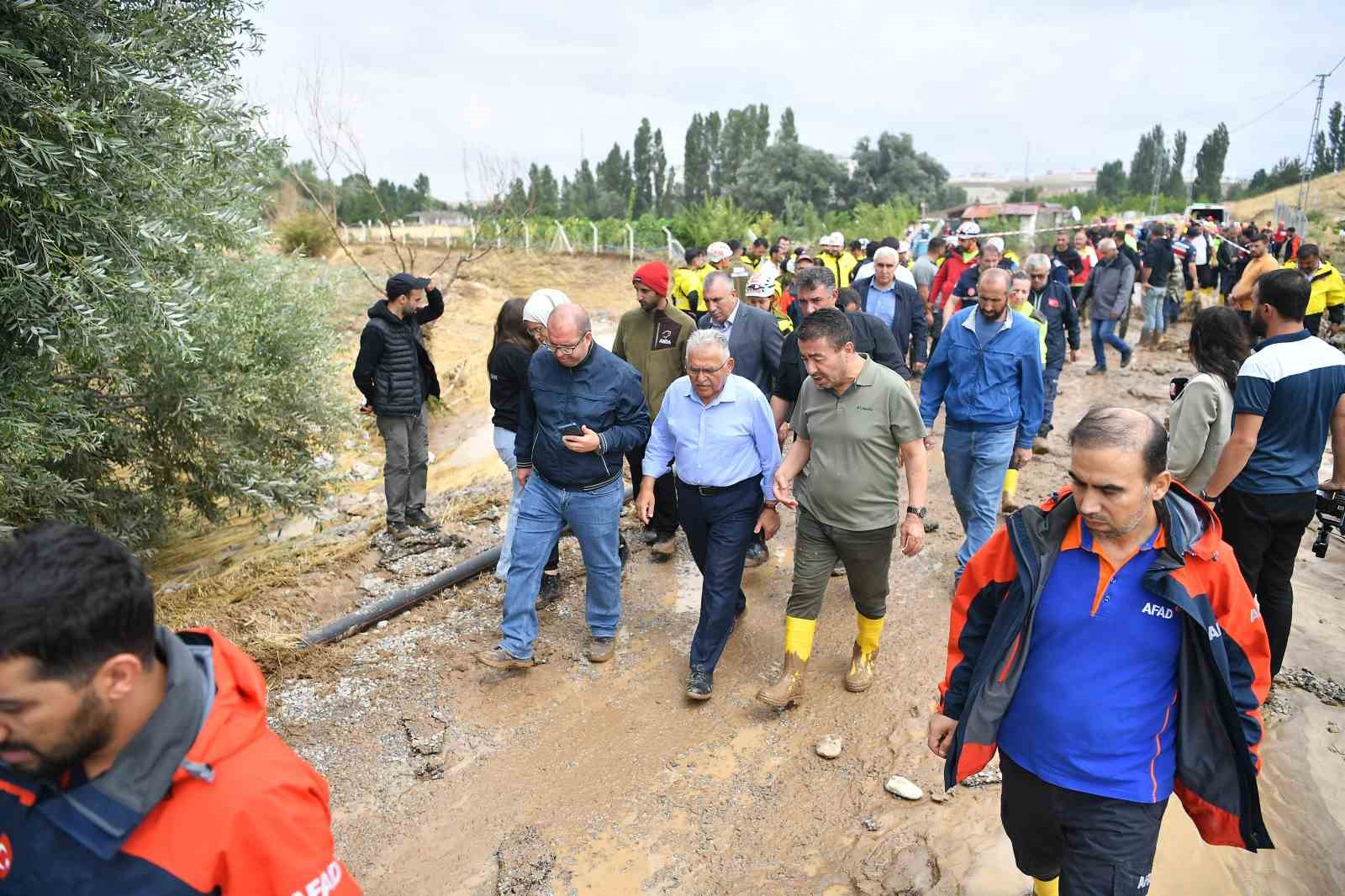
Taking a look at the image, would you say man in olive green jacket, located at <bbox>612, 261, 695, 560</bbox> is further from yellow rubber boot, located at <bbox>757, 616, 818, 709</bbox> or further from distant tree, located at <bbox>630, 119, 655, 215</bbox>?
distant tree, located at <bbox>630, 119, 655, 215</bbox>

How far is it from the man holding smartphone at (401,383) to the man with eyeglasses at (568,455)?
192 cm

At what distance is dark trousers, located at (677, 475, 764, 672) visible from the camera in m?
4.68

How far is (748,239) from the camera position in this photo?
25.5 meters

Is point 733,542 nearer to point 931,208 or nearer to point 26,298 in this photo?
point 26,298

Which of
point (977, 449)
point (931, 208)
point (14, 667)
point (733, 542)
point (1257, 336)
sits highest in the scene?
point (931, 208)

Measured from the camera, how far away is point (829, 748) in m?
4.25

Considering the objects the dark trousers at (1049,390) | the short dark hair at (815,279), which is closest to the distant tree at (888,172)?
the dark trousers at (1049,390)

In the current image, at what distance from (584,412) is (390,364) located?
2453 mm

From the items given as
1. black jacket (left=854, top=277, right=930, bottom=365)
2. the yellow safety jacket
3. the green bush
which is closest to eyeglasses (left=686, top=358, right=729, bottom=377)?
black jacket (left=854, top=277, right=930, bottom=365)

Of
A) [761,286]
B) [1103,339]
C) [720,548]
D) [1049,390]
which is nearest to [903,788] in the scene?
[720,548]

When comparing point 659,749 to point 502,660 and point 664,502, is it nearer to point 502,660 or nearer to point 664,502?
point 502,660

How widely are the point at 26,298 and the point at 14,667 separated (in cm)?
359

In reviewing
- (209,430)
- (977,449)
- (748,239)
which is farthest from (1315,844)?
(748,239)

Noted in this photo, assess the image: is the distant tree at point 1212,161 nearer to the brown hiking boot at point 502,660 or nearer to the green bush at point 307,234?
the green bush at point 307,234
